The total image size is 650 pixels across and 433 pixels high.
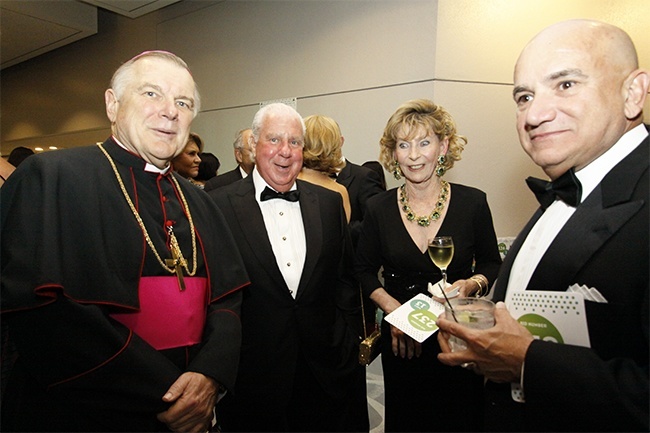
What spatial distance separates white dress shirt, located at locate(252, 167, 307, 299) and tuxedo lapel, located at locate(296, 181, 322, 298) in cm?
4

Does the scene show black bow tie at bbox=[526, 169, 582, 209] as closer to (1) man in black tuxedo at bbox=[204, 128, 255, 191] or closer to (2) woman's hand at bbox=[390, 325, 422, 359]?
(2) woman's hand at bbox=[390, 325, 422, 359]

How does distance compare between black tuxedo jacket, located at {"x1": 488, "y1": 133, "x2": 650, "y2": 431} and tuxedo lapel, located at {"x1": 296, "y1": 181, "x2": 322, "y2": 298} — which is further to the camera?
tuxedo lapel, located at {"x1": 296, "y1": 181, "x2": 322, "y2": 298}

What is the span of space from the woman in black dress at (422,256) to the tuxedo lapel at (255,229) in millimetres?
646

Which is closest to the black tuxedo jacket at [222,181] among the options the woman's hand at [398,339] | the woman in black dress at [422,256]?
the woman in black dress at [422,256]

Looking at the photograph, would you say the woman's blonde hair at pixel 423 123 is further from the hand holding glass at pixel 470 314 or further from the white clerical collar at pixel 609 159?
the hand holding glass at pixel 470 314

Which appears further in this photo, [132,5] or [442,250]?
[132,5]

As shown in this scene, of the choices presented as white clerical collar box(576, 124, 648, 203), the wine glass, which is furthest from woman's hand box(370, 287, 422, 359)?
white clerical collar box(576, 124, 648, 203)

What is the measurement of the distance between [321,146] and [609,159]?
1.97 metres

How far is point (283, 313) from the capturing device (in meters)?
2.05

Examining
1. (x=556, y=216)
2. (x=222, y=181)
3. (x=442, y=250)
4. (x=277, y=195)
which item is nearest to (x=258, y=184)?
(x=277, y=195)

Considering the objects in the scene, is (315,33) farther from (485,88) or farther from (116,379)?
(116,379)

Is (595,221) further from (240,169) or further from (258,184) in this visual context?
(240,169)

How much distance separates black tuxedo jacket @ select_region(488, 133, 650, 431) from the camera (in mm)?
951

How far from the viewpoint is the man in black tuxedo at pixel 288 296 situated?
204cm
